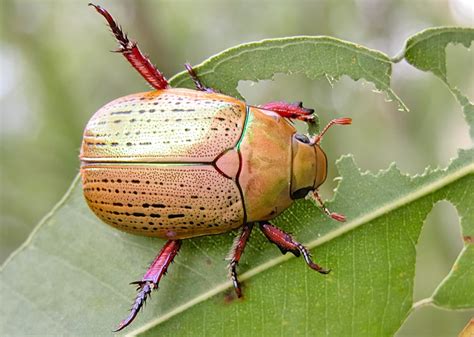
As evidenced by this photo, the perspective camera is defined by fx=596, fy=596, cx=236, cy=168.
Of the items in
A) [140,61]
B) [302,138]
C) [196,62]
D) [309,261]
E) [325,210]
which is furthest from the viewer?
[196,62]

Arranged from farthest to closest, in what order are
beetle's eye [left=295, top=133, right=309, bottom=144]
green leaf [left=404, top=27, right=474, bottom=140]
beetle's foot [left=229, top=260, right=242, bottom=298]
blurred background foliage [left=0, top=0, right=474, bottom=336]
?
blurred background foliage [left=0, top=0, right=474, bottom=336], beetle's eye [left=295, top=133, right=309, bottom=144], beetle's foot [left=229, top=260, right=242, bottom=298], green leaf [left=404, top=27, right=474, bottom=140]

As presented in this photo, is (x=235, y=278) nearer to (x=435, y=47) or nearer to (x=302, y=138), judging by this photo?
(x=302, y=138)

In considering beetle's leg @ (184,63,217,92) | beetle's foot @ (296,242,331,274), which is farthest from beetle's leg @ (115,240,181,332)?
beetle's leg @ (184,63,217,92)

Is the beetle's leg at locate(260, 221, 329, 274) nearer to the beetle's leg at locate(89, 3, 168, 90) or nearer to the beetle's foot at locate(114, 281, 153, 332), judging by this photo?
the beetle's foot at locate(114, 281, 153, 332)

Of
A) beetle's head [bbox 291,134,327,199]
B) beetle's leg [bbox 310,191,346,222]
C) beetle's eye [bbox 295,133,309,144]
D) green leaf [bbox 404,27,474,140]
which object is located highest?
green leaf [bbox 404,27,474,140]

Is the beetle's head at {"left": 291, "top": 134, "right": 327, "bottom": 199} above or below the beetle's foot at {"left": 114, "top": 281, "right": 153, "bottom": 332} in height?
above

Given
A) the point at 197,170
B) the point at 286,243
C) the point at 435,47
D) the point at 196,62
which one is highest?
the point at 435,47

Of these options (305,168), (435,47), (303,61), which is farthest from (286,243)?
(435,47)

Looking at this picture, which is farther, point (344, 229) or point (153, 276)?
point (153, 276)
